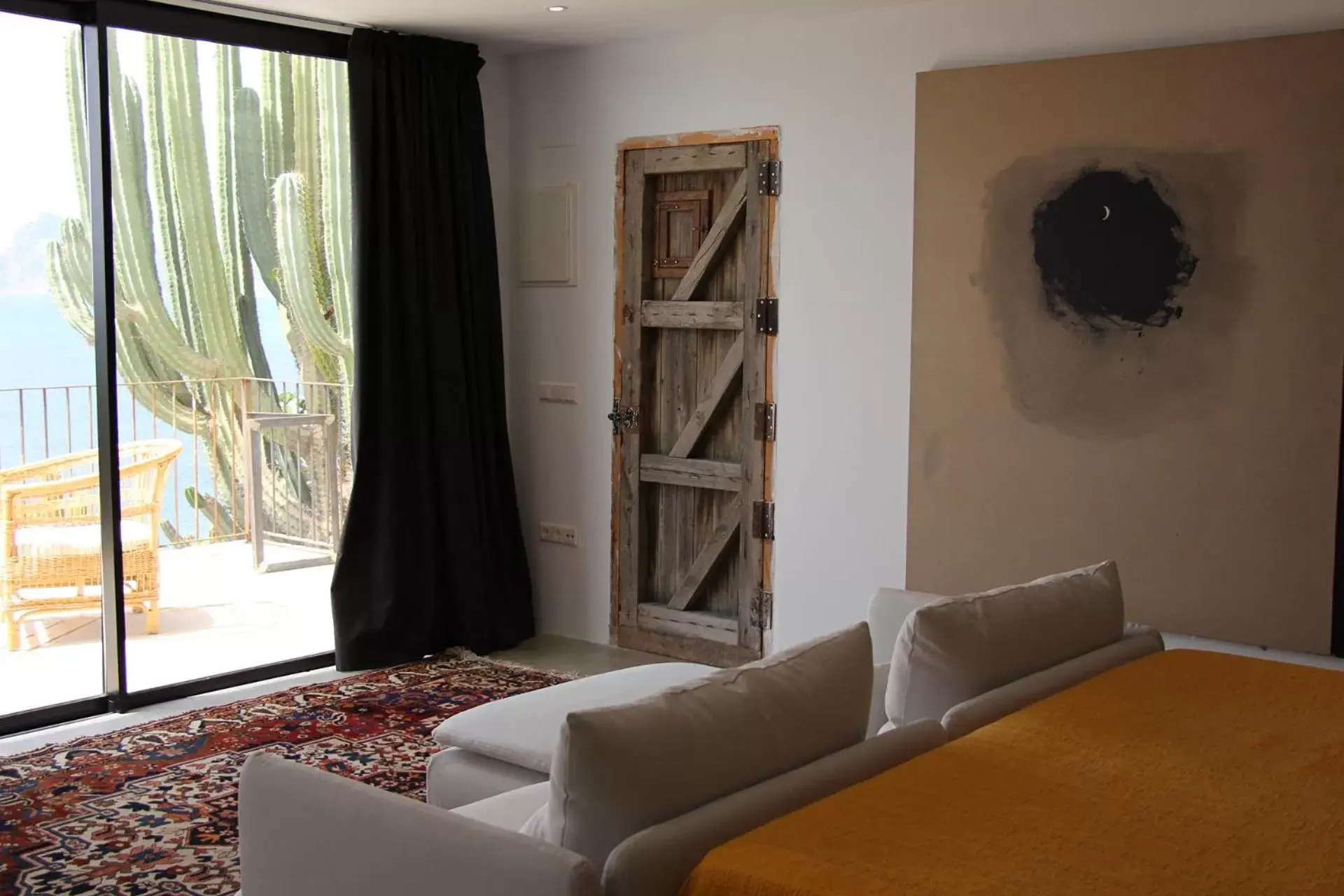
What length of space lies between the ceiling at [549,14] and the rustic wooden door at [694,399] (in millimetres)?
465

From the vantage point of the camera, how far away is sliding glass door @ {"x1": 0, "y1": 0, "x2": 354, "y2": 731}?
Answer: 19.1 feet

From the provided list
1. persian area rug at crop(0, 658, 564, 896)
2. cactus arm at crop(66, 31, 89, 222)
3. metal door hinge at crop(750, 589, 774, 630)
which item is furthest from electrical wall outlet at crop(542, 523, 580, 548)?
cactus arm at crop(66, 31, 89, 222)

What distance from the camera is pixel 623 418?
5.72 meters

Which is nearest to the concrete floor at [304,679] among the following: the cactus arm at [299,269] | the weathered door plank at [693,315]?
the weathered door plank at [693,315]

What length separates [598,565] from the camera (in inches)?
232

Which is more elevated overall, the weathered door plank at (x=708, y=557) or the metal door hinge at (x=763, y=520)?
the metal door hinge at (x=763, y=520)

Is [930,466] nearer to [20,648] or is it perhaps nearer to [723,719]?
[723,719]

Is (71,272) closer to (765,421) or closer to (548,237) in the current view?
(548,237)

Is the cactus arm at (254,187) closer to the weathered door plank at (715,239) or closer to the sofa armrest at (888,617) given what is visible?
the weathered door plank at (715,239)

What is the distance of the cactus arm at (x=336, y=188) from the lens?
21.8ft

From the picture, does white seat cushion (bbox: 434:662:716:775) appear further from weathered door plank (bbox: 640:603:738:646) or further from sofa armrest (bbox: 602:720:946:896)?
weathered door plank (bbox: 640:603:738:646)

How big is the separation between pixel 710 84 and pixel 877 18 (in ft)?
2.54

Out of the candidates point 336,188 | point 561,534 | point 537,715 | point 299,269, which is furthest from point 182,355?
point 537,715

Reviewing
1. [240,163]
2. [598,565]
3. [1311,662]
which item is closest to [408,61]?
[240,163]
